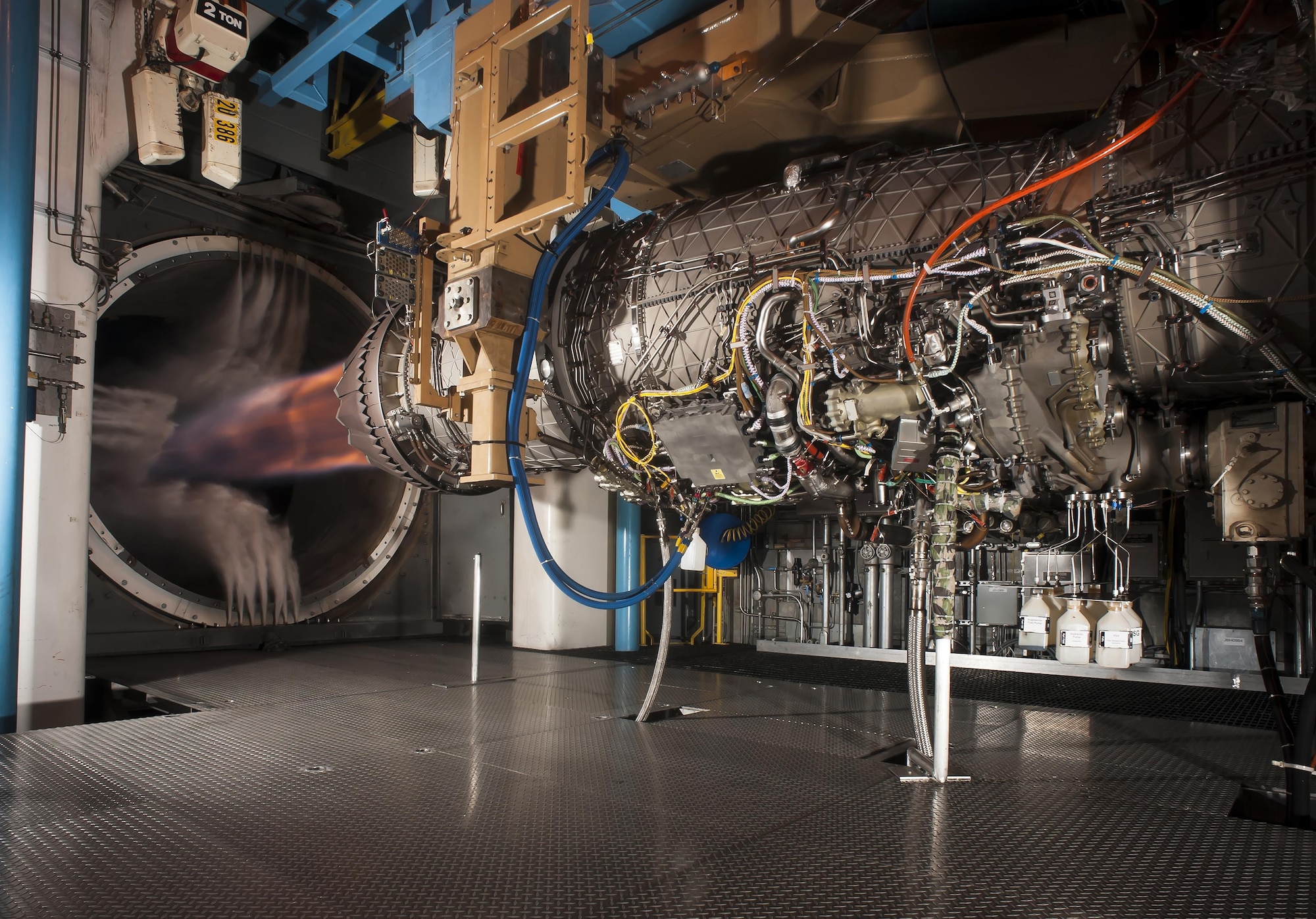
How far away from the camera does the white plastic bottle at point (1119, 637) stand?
3096 millimetres

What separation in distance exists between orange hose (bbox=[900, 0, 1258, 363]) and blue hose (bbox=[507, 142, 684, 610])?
1512mm

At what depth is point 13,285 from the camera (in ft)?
13.7

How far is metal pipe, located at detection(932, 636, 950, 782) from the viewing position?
102 inches

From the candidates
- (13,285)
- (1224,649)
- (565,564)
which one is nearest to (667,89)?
(13,285)

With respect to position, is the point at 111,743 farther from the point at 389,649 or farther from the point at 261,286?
the point at 261,286

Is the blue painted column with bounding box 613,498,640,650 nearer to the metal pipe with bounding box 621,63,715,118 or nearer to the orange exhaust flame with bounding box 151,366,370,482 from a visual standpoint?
the orange exhaust flame with bounding box 151,366,370,482

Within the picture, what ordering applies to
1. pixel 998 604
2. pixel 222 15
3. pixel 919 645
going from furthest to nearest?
pixel 998 604, pixel 222 15, pixel 919 645

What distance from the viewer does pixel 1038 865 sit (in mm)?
2008

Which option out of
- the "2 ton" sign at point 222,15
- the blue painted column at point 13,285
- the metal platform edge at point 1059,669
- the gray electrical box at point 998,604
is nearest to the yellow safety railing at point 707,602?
the metal platform edge at point 1059,669

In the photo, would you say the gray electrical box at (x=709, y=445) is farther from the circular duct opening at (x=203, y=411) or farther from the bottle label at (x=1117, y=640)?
the circular duct opening at (x=203, y=411)

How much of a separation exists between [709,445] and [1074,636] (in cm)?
161

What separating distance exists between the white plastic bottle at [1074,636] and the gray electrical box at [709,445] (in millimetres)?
1352

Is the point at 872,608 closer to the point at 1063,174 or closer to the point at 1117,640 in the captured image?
the point at 1117,640

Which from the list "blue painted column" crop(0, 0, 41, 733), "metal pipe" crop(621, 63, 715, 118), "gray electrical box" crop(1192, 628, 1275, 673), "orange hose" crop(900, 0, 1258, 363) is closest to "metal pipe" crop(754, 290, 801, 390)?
"orange hose" crop(900, 0, 1258, 363)
